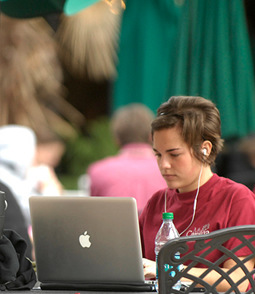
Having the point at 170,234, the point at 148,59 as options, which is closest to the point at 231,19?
the point at 148,59

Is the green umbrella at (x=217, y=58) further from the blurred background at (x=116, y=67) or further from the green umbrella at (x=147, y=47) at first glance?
the green umbrella at (x=147, y=47)

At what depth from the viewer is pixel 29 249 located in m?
3.35

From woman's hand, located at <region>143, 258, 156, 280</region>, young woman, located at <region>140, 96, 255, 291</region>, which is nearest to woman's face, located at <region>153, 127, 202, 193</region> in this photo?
young woman, located at <region>140, 96, 255, 291</region>

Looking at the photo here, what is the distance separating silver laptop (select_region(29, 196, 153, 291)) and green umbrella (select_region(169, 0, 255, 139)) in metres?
1.51

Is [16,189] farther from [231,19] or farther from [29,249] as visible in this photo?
[231,19]

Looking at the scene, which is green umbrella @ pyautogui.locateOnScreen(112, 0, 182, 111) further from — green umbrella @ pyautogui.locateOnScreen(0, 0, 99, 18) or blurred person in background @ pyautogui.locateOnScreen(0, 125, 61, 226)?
green umbrella @ pyautogui.locateOnScreen(0, 0, 99, 18)

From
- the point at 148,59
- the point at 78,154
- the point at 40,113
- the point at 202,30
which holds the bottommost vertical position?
the point at 78,154

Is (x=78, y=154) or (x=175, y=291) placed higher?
(x=175, y=291)

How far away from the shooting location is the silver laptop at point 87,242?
2332mm

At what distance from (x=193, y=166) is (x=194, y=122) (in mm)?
171

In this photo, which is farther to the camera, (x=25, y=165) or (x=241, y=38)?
(x=25, y=165)

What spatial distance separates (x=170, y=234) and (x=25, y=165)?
8.37ft

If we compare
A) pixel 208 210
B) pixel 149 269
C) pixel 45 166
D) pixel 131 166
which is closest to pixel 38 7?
pixel 208 210

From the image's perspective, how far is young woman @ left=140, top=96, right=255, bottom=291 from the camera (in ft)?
8.54
